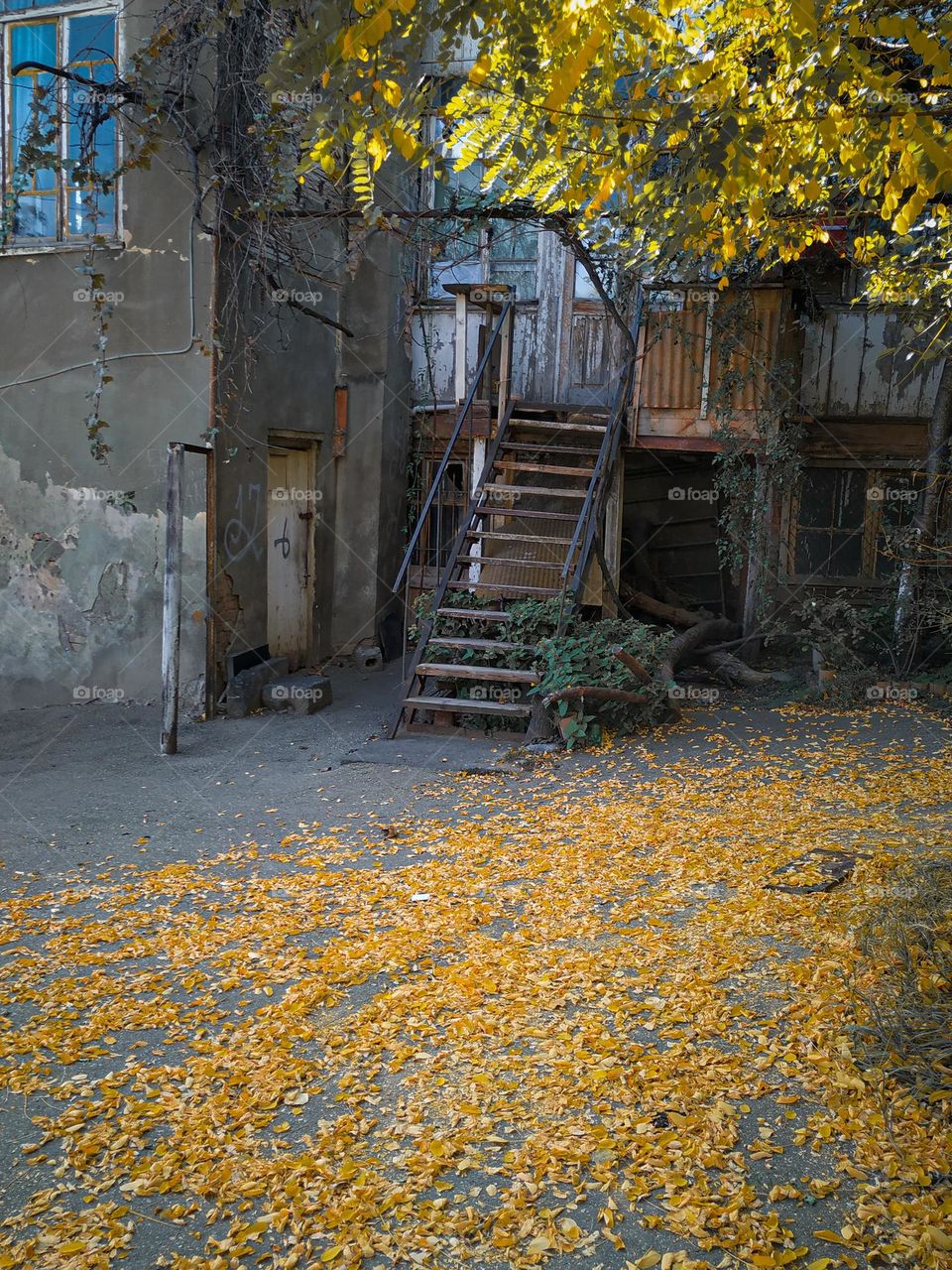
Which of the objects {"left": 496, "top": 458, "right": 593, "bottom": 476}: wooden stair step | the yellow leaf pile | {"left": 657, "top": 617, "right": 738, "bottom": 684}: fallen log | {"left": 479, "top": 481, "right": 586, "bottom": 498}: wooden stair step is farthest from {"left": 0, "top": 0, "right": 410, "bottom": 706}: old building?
the yellow leaf pile

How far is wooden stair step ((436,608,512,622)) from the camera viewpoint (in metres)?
9.21

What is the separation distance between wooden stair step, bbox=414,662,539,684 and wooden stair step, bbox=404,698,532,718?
0.21 meters

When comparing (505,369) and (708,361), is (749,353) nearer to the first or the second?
(708,361)

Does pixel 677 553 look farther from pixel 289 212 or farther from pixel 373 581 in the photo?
pixel 289 212

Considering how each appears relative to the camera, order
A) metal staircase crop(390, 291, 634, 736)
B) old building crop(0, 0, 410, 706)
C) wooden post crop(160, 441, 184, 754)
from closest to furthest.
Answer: wooden post crop(160, 441, 184, 754) < metal staircase crop(390, 291, 634, 736) < old building crop(0, 0, 410, 706)

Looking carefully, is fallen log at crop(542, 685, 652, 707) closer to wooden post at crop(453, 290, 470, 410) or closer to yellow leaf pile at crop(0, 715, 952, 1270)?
yellow leaf pile at crop(0, 715, 952, 1270)

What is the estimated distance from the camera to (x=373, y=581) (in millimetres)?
12297

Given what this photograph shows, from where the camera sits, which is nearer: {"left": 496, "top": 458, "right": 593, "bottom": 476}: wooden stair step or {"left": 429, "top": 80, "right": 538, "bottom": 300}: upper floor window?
{"left": 496, "top": 458, "right": 593, "bottom": 476}: wooden stair step

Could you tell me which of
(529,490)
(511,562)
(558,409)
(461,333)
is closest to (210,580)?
(511,562)

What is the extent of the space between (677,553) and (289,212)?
7.38 meters

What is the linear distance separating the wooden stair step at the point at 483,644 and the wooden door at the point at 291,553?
8.38 ft

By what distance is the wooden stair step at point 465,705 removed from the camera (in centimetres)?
864

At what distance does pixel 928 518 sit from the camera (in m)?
9.70

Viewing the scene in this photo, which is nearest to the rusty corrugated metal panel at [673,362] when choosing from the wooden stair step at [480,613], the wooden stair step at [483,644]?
the wooden stair step at [480,613]
